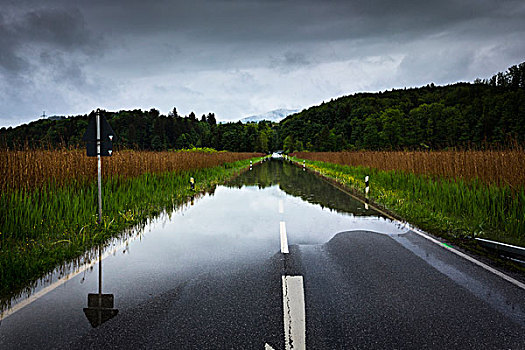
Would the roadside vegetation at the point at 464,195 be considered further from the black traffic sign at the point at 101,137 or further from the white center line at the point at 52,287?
the black traffic sign at the point at 101,137

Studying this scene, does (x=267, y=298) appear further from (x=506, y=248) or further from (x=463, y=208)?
(x=463, y=208)

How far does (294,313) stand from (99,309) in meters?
2.13

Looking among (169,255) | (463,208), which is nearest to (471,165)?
(463,208)

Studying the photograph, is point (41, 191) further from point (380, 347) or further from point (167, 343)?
point (380, 347)

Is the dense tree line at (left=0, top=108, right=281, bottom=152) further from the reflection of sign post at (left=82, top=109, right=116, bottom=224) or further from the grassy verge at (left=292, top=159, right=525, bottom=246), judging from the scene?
the grassy verge at (left=292, top=159, right=525, bottom=246)

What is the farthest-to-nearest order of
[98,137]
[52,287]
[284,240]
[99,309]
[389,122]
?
[389,122] → [98,137] → [284,240] → [52,287] → [99,309]

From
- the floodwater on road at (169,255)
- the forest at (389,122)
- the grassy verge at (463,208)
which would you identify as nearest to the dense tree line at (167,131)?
the forest at (389,122)

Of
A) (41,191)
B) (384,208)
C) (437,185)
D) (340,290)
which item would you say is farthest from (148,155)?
(340,290)

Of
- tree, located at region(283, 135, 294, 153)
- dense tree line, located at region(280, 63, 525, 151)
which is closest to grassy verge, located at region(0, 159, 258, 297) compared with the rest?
dense tree line, located at region(280, 63, 525, 151)

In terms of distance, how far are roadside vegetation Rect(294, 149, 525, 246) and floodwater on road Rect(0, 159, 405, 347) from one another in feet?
4.16

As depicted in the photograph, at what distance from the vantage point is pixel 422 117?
94.8 m

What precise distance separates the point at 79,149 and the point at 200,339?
12.4 metres

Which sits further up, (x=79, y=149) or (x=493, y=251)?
(x=79, y=149)

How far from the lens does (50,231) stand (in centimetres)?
679
